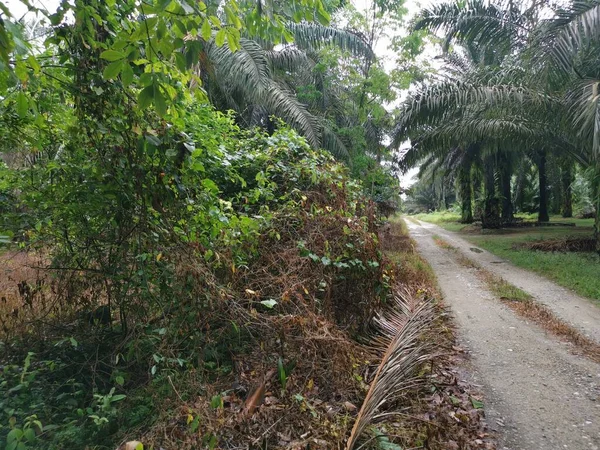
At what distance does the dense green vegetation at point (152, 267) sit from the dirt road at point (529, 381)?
0.90 metres

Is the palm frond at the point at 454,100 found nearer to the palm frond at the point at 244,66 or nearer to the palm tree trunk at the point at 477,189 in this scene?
the palm frond at the point at 244,66

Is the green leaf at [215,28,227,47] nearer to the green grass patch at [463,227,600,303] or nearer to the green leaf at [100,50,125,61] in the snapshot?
the green leaf at [100,50,125,61]

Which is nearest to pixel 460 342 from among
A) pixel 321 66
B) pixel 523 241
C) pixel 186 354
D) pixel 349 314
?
pixel 349 314

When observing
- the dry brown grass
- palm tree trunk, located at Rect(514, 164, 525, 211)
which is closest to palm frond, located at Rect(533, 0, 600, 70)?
the dry brown grass

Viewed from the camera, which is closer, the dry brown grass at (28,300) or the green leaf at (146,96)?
the green leaf at (146,96)

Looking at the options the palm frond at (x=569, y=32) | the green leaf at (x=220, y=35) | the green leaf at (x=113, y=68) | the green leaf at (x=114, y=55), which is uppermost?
the palm frond at (x=569, y=32)

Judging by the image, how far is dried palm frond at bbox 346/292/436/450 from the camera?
269 cm

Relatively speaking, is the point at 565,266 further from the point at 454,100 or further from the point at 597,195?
the point at 454,100

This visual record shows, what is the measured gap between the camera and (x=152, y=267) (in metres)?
2.94

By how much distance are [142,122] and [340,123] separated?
546 inches

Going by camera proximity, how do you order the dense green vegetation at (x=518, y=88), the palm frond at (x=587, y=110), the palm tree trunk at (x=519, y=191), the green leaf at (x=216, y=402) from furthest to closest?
the palm tree trunk at (x=519, y=191) < the dense green vegetation at (x=518, y=88) < the palm frond at (x=587, y=110) < the green leaf at (x=216, y=402)

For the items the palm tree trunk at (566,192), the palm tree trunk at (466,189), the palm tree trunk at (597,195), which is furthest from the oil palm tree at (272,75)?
the palm tree trunk at (566,192)

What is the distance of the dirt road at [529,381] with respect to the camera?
9.72ft

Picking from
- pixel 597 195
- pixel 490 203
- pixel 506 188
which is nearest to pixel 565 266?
pixel 597 195
